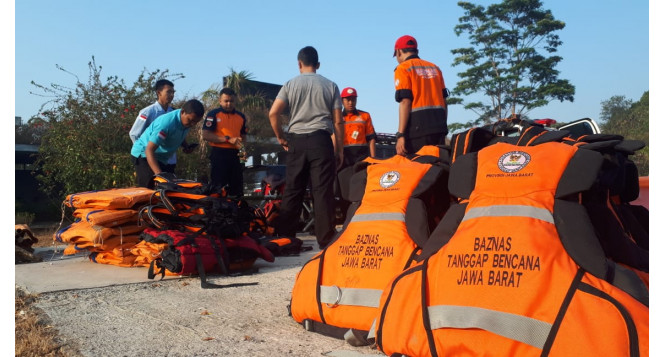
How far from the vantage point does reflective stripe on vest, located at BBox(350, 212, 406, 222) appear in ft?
9.49

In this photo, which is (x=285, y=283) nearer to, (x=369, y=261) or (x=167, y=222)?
(x=167, y=222)

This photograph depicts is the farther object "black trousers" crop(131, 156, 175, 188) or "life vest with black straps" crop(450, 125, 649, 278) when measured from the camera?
"black trousers" crop(131, 156, 175, 188)

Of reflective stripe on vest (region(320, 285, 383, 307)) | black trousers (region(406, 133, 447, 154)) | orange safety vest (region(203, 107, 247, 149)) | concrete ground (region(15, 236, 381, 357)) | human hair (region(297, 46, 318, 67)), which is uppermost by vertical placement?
human hair (region(297, 46, 318, 67))

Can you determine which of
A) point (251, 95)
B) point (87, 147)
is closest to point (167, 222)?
point (87, 147)

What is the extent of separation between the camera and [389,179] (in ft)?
10.0

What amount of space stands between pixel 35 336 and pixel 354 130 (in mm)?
6518

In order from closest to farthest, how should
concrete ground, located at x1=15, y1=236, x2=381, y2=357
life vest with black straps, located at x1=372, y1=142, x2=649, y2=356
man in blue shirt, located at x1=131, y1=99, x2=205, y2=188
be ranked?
life vest with black straps, located at x1=372, y1=142, x2=649, y2=356 < concrete ground, located at x1=15, y1=236, x2=381, y2=357 < man in blue shirt, located at x1=131, y1=99, x2=205, y2=188

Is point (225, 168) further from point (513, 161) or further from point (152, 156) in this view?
point (513, 161)

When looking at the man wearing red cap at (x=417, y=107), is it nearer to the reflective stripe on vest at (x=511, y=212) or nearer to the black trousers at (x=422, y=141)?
the black trousers at (x=422, y=141)

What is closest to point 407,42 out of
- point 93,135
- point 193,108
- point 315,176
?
point 315,176

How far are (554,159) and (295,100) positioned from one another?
3.48 metres

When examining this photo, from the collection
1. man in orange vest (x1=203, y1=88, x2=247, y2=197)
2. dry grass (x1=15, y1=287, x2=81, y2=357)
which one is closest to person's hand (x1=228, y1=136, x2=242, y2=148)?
man in orange vest (x1=203, y1=88, x2=247, y2=197)

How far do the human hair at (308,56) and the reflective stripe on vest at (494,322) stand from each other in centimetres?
394

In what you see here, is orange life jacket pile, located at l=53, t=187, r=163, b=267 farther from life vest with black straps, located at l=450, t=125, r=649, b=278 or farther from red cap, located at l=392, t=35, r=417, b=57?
life vest with black straps, located at l=450, t=125, r=649, b=278
